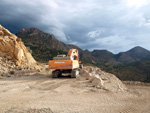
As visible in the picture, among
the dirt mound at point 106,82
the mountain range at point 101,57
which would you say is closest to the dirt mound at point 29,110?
the dirt mound at point 106,82

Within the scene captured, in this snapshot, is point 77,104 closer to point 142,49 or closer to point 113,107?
point 113,107

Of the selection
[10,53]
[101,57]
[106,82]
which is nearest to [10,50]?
[10,53]

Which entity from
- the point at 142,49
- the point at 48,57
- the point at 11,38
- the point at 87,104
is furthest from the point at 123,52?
the point at 87,104

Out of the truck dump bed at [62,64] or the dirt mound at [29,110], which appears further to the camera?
the truck dump bed at [62,64]

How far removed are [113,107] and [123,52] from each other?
11202 cm

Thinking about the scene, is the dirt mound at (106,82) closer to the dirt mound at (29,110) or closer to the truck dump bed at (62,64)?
the truck dump bed at (62,64)

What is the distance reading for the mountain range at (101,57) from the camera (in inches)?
1406

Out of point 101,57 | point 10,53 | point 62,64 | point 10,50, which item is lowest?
point 62,64

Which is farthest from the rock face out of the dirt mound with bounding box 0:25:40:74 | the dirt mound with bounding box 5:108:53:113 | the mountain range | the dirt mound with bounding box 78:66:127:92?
the dirt mound with bounding box 5:108:53:113

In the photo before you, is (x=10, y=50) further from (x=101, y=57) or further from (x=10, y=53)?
(x=101, y=57)

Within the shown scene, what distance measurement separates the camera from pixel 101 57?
9719cm

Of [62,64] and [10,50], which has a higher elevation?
[10,50]

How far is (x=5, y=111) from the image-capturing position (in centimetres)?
378

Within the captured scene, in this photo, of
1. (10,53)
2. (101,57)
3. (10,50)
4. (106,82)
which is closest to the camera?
(106,82)
